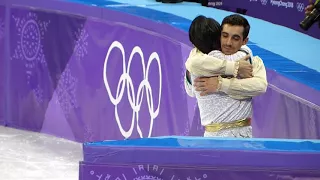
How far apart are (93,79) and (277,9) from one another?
12.8 ft

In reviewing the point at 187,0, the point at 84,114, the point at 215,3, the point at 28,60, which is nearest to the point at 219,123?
the point at 84,114

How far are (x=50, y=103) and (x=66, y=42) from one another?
658mm

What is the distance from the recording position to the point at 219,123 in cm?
466

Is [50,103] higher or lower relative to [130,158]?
lower

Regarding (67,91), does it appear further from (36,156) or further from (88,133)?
(36,156)

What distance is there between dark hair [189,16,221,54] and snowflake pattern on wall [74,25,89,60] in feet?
11.0

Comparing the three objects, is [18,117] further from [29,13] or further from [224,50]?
[224,50]

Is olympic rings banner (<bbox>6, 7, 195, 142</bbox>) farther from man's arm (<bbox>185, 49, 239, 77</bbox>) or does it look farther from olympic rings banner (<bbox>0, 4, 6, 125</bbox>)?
man's arm (<bbox>185, 49, 239, 77</bbox>)

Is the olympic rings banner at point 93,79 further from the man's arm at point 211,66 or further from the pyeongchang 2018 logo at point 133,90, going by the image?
the man's arm at point 211,66

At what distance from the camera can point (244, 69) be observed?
458 cm

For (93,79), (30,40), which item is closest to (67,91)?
(93,79)

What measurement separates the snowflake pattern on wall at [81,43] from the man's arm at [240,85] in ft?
11.2

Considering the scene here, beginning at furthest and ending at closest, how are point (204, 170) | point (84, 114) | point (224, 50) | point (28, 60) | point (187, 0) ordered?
point (187, 0), point (28, 60), point (84, 114), point (224, 50), point (204, 170)

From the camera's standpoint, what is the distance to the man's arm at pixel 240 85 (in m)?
4.57
